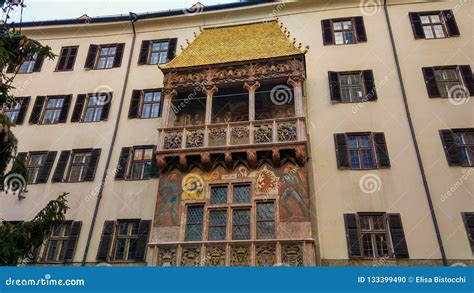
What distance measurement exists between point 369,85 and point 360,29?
139 inches

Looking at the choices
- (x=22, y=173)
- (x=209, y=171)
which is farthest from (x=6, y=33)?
(x=209, y=171)

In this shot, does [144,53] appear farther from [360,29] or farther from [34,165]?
[360,29]

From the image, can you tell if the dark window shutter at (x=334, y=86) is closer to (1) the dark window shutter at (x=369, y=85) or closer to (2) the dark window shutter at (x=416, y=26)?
(1) the dark window shutter at (x=369, y=85)

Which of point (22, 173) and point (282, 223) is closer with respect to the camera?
point (22, 173)

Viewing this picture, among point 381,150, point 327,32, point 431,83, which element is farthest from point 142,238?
point 431,83

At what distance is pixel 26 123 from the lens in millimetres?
20625

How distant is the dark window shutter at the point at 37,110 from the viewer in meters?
20.7

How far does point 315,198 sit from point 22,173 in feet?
33.8

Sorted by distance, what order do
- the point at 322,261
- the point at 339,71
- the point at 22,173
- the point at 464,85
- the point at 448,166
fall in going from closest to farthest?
the point at 22,173 → the point at 322,261 → the point at 448,166 → the point at 464,85 → the point at 339,71

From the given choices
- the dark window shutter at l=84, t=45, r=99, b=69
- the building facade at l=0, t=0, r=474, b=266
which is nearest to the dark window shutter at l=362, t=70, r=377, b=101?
the building facade at l=0, t=0, r=474, b=266

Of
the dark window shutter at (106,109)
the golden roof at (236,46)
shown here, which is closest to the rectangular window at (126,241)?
the dark window shutter at (106,109)

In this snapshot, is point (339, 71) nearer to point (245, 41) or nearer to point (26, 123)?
point (245, 41)

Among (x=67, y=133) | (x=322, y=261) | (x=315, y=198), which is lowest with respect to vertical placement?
(x=322, y=261)

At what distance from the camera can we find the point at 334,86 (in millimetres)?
18656
